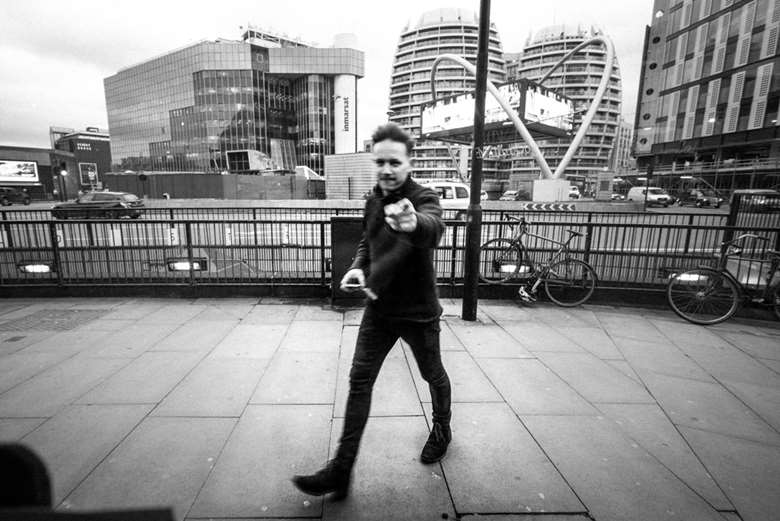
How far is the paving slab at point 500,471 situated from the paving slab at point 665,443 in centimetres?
80

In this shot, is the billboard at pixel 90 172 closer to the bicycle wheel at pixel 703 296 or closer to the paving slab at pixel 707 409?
the bicycle wheel at pixel 703 296

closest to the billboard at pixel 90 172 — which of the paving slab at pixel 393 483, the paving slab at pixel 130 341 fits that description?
the paving slab at pixel 130 341

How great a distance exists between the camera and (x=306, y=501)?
7.26 feet

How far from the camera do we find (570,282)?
6367mm

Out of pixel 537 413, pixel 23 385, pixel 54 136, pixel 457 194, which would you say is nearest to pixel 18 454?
pixel 537 413

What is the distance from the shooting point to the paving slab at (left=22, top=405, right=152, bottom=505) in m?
2.40

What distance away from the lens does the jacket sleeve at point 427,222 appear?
76.7 inches

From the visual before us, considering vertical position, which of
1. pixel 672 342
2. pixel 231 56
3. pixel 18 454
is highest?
pixel 231 56

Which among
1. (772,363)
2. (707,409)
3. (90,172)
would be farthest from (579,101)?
(707,409)

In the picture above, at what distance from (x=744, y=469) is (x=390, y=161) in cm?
307

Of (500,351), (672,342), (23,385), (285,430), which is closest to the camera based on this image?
(285,430)

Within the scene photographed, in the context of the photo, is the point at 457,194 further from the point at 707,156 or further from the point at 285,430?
the point at 707,156

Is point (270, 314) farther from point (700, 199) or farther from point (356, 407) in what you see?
point (700, 199)

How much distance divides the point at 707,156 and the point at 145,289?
228 feet
